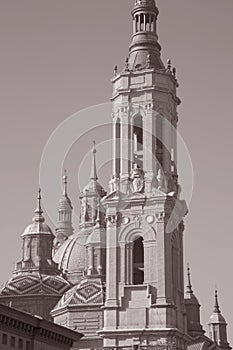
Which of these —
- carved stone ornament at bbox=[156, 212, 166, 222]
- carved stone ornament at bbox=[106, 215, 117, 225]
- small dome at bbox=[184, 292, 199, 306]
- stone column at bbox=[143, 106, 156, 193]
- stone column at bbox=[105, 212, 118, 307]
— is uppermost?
stone column at bbox=[143, 106, 156, 193]

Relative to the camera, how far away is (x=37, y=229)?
9712 centimetres

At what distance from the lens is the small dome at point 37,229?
318ft

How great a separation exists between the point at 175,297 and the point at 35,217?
28602 mm

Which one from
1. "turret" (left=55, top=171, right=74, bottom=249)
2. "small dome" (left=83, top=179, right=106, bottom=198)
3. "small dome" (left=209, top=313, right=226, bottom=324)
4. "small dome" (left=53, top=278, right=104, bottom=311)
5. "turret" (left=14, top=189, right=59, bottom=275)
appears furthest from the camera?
"turret" (left=55, top=171, right=74, bottom=249)

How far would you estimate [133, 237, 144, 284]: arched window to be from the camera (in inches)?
2970

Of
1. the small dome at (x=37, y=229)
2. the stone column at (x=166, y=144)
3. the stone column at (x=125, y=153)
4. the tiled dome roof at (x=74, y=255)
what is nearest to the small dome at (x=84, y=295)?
the tiled dome roof at (x=74, y=255)

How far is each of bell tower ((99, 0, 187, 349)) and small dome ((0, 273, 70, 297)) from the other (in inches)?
614

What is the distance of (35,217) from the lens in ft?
323

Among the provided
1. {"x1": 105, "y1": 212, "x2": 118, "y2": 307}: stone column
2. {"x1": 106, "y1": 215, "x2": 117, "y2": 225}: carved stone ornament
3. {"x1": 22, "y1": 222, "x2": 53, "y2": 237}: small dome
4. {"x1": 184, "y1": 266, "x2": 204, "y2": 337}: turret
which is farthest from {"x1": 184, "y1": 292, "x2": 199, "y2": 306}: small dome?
{"x1": 106, "y1": 215, "x2": 117, "y2": 225}: carved stone ornament

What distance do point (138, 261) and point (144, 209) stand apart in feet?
16.3

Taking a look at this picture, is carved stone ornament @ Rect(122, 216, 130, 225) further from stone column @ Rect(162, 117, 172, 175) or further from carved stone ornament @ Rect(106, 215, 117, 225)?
stone column @ Rect(162, 117, 172, 175)

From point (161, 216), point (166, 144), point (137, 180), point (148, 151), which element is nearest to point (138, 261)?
point (161, 216)

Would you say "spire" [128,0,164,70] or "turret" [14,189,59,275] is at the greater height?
"spire" [128,0,164,70]

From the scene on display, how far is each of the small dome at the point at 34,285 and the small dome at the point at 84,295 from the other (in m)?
4.67
